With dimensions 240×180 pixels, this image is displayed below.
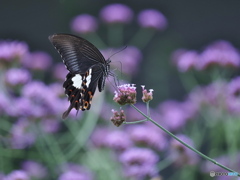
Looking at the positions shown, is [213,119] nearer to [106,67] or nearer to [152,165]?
→ [152,165]

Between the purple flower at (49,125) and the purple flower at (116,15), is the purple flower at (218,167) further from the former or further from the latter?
the purple flower at (116,15)

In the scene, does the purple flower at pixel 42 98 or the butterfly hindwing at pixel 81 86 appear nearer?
the butterfly hindwing at pixel 81 86

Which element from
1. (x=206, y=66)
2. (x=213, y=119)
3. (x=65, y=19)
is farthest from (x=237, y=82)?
(x=65, y=19)

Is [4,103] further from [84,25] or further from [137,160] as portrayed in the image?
[84,25]

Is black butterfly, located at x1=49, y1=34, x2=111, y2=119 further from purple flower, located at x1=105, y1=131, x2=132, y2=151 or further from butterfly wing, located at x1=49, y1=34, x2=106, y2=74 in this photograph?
purple flower, located at x1=105, y1=131, x2=132, y2=151

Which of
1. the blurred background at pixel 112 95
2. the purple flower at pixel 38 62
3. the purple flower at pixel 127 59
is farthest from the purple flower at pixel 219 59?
the purple flower at pixel 38 62

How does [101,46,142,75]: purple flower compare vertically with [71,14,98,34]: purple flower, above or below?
below

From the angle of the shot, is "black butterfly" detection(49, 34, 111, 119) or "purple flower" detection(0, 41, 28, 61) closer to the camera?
"black butterfly" detection(49, 34, 111, 119)

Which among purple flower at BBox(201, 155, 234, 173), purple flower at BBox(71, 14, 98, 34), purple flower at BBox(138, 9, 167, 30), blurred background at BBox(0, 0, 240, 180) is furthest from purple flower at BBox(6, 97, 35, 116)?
purple flower at BBox(138, 9, 167, 30)
